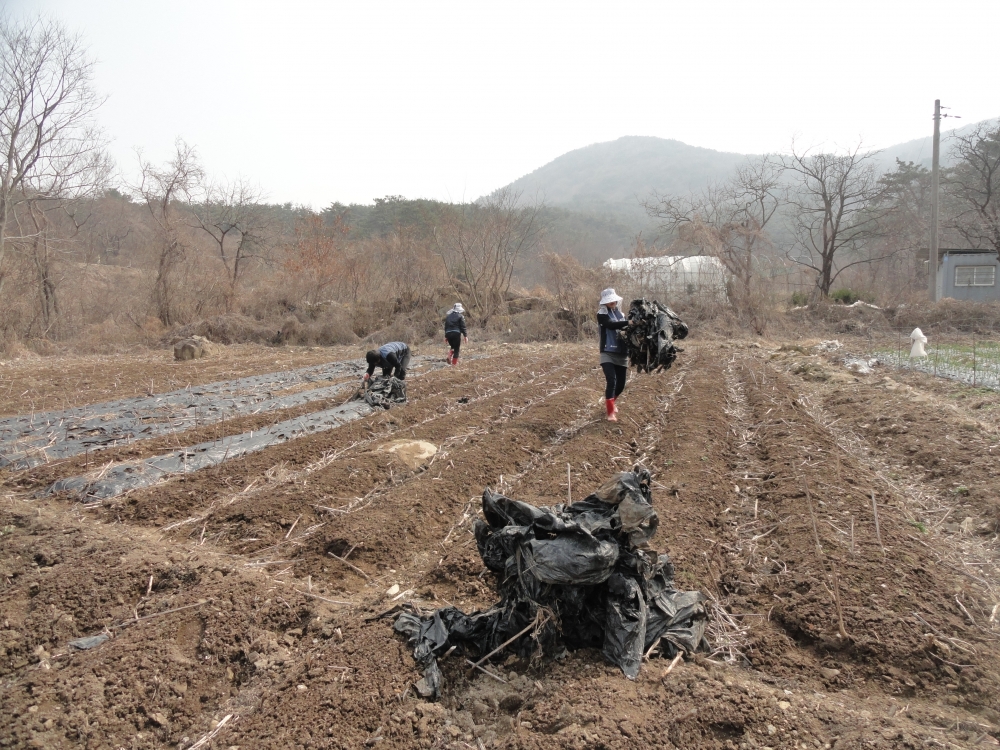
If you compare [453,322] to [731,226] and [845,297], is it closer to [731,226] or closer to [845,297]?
[731,226]

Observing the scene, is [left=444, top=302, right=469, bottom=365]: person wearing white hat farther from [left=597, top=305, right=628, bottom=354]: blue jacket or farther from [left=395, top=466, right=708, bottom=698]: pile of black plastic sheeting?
[left=395, top=466, right=708, bottom=698]: pile of black plastic sheeting

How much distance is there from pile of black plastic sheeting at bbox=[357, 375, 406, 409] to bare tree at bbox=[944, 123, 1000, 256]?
25.2 m

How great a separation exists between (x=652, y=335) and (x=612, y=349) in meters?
0.56

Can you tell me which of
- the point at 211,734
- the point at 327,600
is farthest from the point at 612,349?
the point at 211,734

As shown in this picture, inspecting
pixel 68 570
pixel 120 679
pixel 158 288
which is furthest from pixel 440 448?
pixel 158 288

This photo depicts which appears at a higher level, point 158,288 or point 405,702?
point 158,288

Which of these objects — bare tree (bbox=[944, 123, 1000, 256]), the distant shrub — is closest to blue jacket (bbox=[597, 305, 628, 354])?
the distant shrub

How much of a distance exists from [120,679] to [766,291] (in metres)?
22.1

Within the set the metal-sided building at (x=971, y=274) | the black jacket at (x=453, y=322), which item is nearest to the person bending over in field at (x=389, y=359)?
the black jacket at (x=453, y=322)

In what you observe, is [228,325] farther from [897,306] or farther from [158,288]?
[897,306]

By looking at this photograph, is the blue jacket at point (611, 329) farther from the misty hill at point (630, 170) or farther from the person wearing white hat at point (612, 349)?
the misty hill at point (630, 170)

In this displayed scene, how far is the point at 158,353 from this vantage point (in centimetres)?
1784

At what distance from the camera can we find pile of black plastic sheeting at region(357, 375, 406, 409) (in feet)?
29.4

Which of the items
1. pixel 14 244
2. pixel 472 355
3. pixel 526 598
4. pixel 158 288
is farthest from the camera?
pixel 158 288
